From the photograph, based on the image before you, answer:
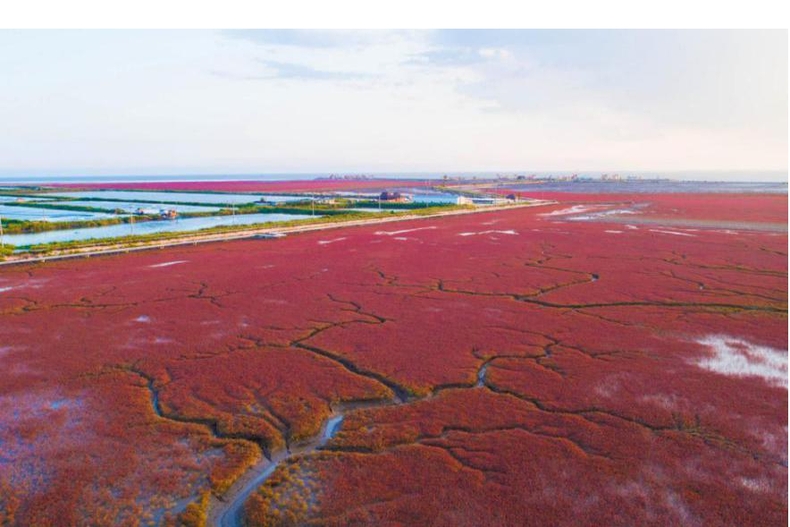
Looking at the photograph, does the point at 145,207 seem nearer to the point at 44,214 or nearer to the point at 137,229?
the point at 44,214

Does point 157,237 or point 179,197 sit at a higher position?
point 157,237

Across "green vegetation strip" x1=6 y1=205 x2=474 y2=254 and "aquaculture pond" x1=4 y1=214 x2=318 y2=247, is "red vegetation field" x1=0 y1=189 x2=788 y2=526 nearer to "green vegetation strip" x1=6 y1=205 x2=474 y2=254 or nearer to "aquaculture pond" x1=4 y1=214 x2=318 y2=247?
"green vegetation strip" x1=6 y1=205 x2=474 y2=254

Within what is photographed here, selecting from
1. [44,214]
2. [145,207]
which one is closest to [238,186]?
[145,207]

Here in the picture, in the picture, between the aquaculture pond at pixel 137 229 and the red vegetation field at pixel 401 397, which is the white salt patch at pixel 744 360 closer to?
A: the red vegetation field at pixel 401 397

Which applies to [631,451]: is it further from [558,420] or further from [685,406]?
[685,406]

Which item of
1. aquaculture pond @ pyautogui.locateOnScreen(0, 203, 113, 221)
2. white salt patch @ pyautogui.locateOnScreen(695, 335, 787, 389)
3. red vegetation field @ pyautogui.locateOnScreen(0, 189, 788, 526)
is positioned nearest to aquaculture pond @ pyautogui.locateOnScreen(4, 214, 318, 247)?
aquaculture pond @ pyautogui.locateOnScreen(0, 203, 113, 221)

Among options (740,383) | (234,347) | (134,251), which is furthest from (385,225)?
(740,383)
